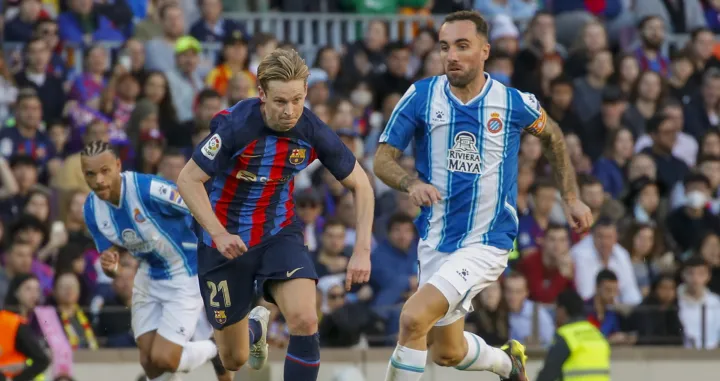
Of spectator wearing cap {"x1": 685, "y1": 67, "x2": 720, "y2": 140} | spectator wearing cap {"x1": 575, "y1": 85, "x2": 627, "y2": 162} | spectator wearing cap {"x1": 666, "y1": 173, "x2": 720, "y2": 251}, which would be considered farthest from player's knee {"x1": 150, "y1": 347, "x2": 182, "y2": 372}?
spectator wearing cap {"x1": 685, "y1": 67, "x2": 720, "y2": 140}

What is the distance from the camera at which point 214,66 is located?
1698 cm

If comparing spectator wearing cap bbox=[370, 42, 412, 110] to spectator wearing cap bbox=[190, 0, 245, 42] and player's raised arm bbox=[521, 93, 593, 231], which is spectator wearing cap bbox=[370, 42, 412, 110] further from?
player's raised arm bbox=[521, 93, 593, 231]

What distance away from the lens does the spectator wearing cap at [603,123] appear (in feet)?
55.9

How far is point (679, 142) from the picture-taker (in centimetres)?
1738

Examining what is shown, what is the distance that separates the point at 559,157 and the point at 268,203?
1.85m

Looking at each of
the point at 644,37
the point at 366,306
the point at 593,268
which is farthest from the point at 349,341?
the point at 644,37

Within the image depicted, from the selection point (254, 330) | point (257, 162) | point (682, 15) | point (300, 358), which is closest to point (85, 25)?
point (254, 330)

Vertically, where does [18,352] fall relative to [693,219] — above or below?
below

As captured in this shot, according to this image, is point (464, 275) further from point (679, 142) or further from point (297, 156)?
point (679, 142)

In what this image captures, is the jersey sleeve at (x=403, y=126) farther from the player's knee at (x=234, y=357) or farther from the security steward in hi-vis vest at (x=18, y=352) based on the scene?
the security steward in hi-vis vest at (x=18, y=352)

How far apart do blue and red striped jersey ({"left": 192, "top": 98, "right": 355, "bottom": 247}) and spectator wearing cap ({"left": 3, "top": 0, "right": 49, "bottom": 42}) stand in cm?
697

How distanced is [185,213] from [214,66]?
5711 millimetres

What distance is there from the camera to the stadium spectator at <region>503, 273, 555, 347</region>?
14258 mm

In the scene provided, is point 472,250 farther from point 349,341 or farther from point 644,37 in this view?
point 644,37
